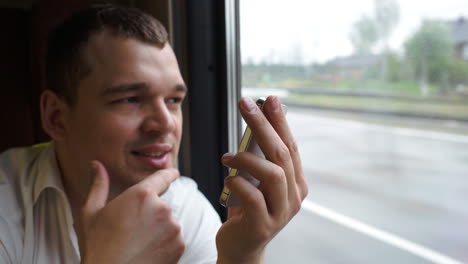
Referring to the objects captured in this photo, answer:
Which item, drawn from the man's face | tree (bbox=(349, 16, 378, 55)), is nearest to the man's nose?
the man's face

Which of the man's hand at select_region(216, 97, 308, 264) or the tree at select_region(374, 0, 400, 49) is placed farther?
the tree at select_region(374, 0, 400, 49)

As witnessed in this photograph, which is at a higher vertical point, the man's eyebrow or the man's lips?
the man's eyebrow

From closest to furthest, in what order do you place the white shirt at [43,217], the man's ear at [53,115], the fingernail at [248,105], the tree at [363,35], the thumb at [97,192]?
the fingernail at [248,105]
the thumb at [97,192]
the white shirt at [43,217]
the man's ear at [53,115]
the tree at [363,35]

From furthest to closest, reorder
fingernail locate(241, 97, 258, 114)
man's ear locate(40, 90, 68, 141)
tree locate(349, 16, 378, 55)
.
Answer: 1. tree locate(349, 16, 378, 55)
2. man's ear locate(40, 90, 68, 141)
3. fingernail locate(241, 97, 258, 114)

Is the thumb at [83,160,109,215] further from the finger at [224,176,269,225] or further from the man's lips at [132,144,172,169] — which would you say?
the finger at [224,176,269,225]

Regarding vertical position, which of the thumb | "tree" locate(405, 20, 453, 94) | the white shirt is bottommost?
the white shirt

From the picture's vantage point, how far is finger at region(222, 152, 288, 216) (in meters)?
0.48

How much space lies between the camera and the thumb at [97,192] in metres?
0.58

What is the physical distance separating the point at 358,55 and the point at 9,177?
1121 millimetres

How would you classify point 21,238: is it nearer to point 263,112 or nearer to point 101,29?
point 101,29

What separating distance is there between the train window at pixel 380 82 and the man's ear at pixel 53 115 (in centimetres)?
53

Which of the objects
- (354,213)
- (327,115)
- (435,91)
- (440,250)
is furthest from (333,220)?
(327,115)

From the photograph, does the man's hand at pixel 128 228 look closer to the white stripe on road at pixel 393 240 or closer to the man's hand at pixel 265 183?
the man's hand at pixel 265 183

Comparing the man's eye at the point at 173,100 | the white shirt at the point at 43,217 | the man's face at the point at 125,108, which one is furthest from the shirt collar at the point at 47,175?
the man's eye at the point at 173,100
